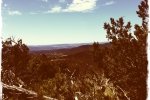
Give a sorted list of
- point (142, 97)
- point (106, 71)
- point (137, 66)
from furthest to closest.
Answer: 1. point (106, 71)
2. point (137, 66)
3. point (142, 97)

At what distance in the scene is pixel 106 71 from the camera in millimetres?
7164

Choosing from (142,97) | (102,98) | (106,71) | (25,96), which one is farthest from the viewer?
(106,71)

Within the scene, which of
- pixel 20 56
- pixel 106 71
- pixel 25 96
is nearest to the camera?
pixel 25 96

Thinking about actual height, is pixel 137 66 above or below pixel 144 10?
below

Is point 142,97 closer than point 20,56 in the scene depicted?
Yes

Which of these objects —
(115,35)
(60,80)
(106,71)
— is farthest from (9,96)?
(60,80)

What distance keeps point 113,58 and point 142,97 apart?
1583 millimetres

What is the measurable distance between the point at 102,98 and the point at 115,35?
109 inches

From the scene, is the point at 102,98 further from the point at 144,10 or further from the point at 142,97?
the point at 144,10

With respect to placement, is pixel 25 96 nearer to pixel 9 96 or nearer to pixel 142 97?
pixel 9 96

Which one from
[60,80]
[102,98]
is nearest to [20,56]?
[60,80]

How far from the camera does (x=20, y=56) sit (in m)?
8.91

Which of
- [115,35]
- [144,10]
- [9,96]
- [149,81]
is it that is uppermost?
[144,10]

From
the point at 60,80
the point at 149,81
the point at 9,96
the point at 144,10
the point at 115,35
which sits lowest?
the point at 60,80
